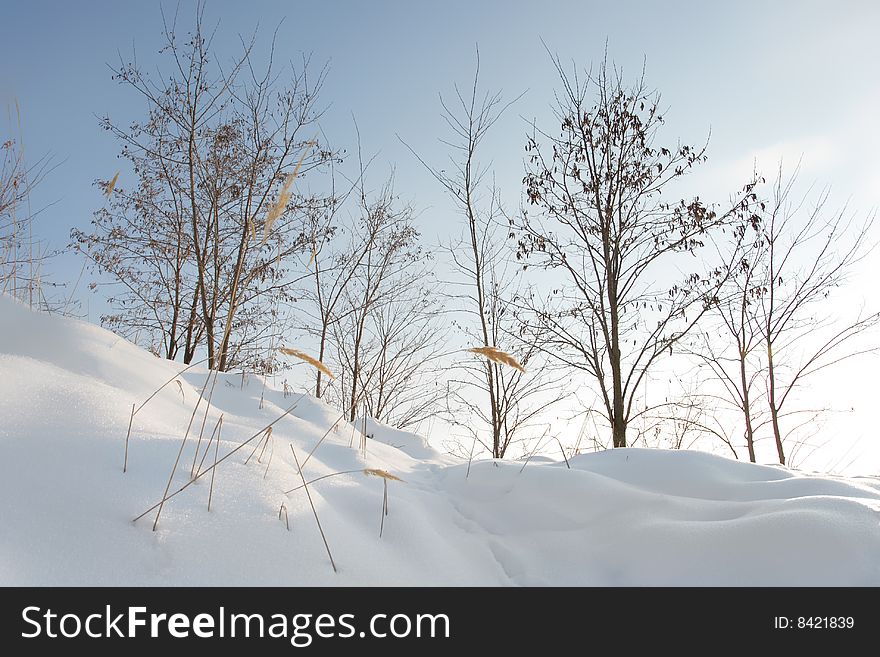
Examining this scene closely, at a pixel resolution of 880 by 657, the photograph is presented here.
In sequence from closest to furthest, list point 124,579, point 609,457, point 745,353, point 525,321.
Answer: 1. point 124,579
2. point 609,457
3. point 525,321
4. point 745,353

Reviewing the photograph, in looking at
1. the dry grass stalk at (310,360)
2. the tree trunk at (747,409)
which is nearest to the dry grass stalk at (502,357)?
the dry grass stalk at (310,360)

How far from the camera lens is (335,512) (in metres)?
1.52

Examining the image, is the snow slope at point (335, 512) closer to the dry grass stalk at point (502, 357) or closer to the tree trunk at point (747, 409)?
the dry grass stalk at point (502, 357)

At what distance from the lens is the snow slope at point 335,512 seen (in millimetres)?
1092

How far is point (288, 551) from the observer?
3.99 ft

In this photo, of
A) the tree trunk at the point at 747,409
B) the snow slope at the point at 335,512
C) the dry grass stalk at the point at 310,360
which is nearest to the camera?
the snow slope at the point at 335,512

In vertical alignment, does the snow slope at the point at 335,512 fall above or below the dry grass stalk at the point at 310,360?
below

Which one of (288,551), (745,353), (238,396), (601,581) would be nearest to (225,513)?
(288,551)

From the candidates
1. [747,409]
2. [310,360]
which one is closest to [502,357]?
[310,360]

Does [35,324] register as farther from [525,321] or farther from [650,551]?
[525,321]

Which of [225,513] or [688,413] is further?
[688,413]

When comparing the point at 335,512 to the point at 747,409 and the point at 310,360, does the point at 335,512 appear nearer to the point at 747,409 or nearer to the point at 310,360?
the point at 310,360
